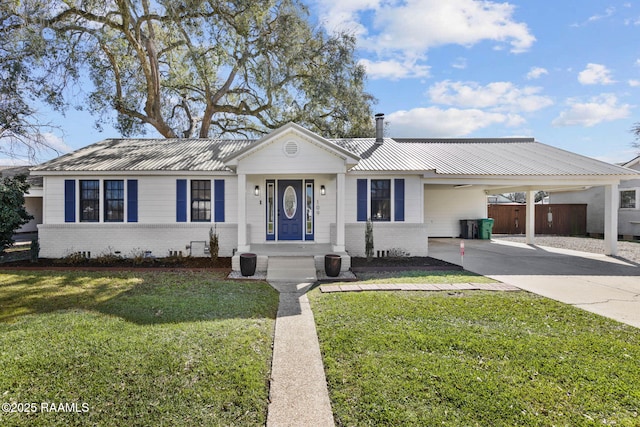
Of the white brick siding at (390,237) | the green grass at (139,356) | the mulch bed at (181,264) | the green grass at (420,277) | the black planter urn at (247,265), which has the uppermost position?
the white brick siding at (390,237)

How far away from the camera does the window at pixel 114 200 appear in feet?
35.6

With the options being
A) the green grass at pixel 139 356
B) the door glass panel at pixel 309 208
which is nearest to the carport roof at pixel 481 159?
the door glass panel at pixel 309 208

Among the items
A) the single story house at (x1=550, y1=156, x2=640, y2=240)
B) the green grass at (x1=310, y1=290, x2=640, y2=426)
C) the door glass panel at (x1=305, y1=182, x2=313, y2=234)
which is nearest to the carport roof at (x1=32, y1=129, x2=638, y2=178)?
the door glass panel at (x1=305, y1=182, x2=313, y2=234)

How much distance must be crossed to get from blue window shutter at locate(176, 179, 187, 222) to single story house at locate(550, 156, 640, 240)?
21426mm

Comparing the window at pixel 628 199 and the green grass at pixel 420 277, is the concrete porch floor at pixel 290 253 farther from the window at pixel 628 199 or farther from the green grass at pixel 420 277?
the window at pixel 628 199

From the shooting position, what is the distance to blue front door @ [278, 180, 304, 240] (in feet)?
36.7

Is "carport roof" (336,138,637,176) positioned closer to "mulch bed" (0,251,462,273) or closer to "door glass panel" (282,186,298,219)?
"door glass panel" (282,186,298,219)

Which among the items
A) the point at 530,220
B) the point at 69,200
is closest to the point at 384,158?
the point at 530,220

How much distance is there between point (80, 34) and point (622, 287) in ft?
75.5

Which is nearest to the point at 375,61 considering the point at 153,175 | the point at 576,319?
the point at 153,175

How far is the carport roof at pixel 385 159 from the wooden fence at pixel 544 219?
5563 millimetres

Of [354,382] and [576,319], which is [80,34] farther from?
[576,319]

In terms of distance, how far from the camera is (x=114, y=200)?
10867 millimetres

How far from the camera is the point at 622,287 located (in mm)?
7223
